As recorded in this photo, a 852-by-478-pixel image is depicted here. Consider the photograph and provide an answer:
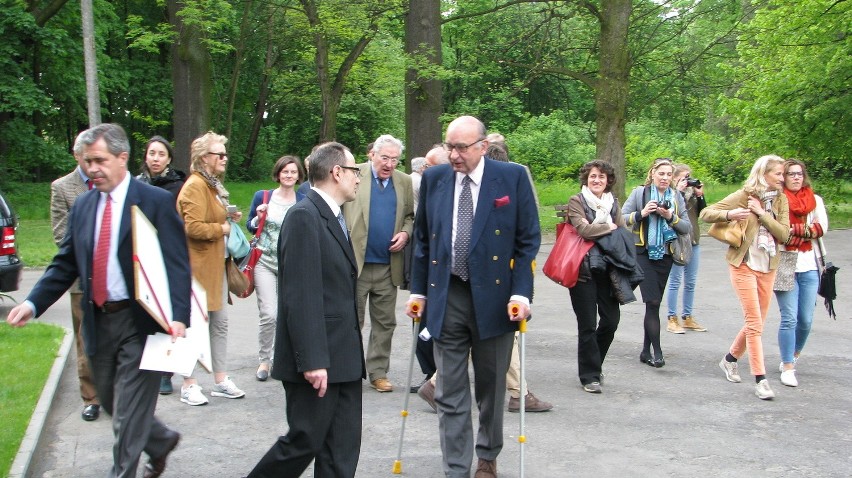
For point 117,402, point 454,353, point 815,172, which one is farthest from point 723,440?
point 815,172

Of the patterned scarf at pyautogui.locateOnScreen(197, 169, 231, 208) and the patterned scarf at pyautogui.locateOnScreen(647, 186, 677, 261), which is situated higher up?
the patterned scarf at pyautogui.locateOnScreen(197, 169, 231, 208)

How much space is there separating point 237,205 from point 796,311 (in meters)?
23.0

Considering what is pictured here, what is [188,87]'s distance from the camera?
65.7 feet

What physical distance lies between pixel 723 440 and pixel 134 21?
18.8 meters

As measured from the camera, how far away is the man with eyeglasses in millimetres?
7664

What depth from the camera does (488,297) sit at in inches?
210

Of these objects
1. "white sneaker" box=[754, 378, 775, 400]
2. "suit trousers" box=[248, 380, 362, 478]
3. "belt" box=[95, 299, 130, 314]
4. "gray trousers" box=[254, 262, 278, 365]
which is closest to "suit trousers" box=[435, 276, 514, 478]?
"suit trousers" box=[248, 380, 362, 478]

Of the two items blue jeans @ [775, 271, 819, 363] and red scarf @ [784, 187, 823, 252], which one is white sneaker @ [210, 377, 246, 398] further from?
red scarf @ [784, 187, 823, 252]

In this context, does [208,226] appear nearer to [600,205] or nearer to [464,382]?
[464,382]

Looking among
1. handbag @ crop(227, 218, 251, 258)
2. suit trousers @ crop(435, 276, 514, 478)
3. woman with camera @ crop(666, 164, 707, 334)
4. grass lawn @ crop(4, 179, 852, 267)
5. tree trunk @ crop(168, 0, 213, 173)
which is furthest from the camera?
tree trunk @ crop(168, 0, 213, 173)

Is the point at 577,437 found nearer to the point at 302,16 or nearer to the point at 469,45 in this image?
the point at 469,45

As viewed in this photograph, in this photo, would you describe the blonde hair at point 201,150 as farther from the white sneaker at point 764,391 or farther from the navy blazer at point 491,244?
the white sneaker at point 764,391

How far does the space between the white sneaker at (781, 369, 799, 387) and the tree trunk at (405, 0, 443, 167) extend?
370 inches

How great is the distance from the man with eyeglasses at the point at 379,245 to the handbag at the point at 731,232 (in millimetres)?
2638
